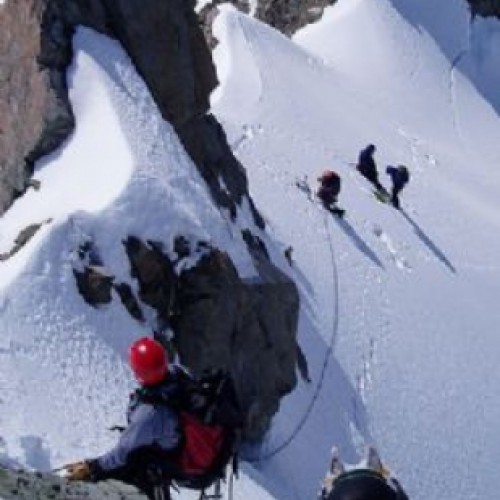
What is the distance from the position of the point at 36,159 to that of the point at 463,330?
10060 millimetres

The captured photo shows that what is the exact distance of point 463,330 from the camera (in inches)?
827

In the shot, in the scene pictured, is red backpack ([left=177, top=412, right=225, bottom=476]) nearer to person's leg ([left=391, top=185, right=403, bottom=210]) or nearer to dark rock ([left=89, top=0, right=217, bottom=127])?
dark rock ([left=89, top=0, right=217, bottom=127])

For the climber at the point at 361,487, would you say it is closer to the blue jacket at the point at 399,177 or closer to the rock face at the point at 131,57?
the rock face at the point at 131,57

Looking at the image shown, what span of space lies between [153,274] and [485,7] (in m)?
30.9

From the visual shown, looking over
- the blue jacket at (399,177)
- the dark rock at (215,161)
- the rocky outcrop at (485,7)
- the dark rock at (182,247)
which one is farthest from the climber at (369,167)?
the rocky outcrop at (485,7)

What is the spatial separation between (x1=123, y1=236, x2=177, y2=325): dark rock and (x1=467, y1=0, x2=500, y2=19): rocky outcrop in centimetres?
3031

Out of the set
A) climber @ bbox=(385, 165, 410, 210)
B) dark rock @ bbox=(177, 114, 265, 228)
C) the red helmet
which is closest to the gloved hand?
the red helmet

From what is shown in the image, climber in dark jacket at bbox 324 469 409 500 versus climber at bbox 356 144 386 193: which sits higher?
climber in dark jacket at bbox 324 469 409 500

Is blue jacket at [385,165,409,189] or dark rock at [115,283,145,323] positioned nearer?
dark rock at [115,283,145,323]

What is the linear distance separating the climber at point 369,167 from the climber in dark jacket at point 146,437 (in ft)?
59.1

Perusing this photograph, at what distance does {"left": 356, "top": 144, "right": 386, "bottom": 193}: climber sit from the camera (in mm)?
25344

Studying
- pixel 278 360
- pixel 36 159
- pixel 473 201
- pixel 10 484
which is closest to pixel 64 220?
pixel 36 159

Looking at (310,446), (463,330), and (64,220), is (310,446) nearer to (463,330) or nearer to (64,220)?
(64,220)

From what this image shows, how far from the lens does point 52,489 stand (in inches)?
291
